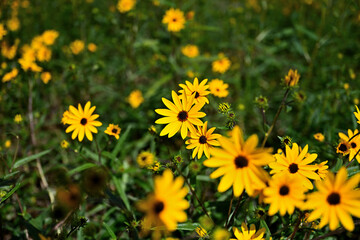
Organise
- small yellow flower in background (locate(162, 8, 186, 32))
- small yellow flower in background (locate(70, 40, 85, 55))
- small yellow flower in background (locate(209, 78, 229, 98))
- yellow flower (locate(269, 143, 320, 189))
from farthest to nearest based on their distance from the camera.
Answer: small yellow flower in background (locate(70, 40, 85, 55)) → small yellow flower in background (locate(162, 8, 186, 32)) → small yellow flower in background (locate(209, 78, 229, 98)) → yellow flower (locate(269, 143, 320, 189))

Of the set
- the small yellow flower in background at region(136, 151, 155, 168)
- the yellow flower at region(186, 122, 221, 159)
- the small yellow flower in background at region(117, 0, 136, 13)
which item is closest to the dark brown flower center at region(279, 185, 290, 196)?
the yellow flower at region(186, 122, 221, 159)

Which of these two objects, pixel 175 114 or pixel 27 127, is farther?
pixel 27 127

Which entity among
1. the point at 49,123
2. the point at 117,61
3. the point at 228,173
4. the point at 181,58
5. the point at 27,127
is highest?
the point at 117,61

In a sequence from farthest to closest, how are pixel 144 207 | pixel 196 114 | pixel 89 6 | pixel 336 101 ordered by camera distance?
pixel 89 6
pixel 336 101
pixel 196 114
pixel 144 207

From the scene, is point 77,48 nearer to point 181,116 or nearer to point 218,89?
point 218,89

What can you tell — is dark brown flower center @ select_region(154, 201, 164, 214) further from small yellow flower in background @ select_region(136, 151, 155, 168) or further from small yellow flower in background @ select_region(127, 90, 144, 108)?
small yellow flower in background @ select_region(127, 90, 144, 108)

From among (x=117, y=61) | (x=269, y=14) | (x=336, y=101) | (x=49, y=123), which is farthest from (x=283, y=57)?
(x=49, y=123)

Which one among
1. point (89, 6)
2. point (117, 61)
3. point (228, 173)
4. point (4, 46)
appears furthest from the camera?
point (89, 6)

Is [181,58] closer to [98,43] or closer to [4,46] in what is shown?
[98,43]
